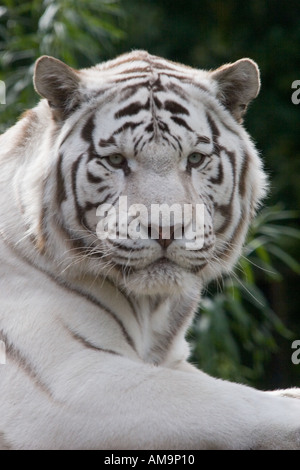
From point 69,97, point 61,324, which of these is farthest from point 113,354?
point 69,97

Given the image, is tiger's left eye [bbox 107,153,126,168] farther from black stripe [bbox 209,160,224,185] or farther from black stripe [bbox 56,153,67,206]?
black stripe [bbox 209,160,224,185]

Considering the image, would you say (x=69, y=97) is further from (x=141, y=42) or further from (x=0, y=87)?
(x=141, y=42)

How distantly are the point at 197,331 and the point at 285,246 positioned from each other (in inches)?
133

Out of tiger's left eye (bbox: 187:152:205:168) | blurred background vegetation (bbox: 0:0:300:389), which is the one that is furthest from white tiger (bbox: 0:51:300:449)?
blurred background vegetation (bbox: 0:0:300:389)

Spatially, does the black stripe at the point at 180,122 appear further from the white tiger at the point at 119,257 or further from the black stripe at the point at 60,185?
the black stripe at the point at 60,185

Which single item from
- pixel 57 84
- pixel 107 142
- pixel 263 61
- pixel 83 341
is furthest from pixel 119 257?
pixel 263 61

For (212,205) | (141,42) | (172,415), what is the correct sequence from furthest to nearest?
(141,42) < (212,205) < (172,415)

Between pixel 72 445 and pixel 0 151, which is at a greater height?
pixel 0 151

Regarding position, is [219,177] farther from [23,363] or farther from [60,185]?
[23,363]

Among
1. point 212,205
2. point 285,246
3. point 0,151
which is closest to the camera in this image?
point 212,205

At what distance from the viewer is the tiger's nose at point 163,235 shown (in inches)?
104

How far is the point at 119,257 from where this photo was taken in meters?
2.74

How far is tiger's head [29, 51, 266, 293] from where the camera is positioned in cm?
272

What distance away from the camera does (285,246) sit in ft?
28.6
